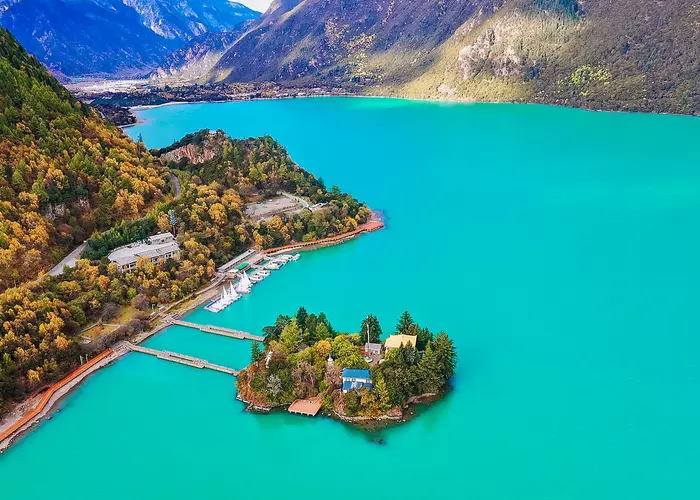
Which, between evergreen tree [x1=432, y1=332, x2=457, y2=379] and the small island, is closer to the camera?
the small island

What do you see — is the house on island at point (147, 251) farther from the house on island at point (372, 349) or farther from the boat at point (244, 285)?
the house on island at point (372, 349)

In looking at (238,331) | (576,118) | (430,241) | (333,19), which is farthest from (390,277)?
(333,19)

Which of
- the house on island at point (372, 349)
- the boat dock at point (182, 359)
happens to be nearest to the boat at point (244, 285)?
the boat dock at point (182, 359)

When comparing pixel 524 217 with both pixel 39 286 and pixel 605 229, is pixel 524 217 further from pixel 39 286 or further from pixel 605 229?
pixel 39 286

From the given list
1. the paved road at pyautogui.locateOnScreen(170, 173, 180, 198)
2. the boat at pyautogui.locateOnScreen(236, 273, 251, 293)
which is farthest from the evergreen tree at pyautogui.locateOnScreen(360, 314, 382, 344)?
the paved road at pyautogui.locateOnScreen(170, 173, 180, 198)

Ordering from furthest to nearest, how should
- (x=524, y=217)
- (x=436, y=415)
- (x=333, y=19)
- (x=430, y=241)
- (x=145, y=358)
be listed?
1. (x=333, y=19)
2. (x=524, y=217)
3. (x=430, y=241)
4. (x=145, y=358)
5. (x=436, y=415)

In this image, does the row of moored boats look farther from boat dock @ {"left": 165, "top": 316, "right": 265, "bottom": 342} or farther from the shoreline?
boat dock @ {"left": 165, "top": 316, "right": 265, "bottom": 342}
